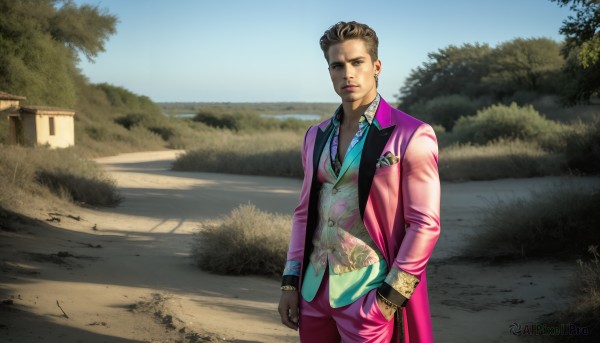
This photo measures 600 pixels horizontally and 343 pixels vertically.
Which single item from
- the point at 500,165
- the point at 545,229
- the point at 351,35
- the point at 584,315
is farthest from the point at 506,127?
the point at 351,35

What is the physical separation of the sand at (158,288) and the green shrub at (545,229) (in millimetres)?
308

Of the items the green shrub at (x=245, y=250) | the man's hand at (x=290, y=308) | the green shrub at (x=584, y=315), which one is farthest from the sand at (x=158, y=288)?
the man's hand at (x=290, y=308)

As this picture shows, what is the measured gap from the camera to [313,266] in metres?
2.70

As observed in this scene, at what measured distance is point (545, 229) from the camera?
28.2ft

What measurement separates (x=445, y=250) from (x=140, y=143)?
25190 millimetres

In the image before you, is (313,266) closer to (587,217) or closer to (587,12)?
(587,217)

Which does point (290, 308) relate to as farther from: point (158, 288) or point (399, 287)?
point (158, 288)

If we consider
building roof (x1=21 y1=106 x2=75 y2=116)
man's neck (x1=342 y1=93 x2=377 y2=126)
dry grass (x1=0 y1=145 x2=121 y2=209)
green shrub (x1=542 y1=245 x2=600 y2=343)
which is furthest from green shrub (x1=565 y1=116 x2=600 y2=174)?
man's neck (x1=342 y1=93 x2=377 y2=126)

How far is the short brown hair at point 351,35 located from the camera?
8.58 feet

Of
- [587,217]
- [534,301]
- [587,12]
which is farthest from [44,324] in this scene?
[587,12]

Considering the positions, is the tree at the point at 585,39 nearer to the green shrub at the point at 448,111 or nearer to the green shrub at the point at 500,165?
the green shrub at the point at 500,165

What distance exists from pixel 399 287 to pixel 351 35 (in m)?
Result: 0.98

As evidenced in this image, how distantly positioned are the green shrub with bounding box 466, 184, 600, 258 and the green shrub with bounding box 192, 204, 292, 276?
274cm

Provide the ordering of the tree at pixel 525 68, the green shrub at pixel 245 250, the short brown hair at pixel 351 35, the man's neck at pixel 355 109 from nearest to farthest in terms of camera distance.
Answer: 1. the short brown hair at pixel 351 35
2. the man's neck at pixel 355 109
3. the green shrub at pixel 245 250
4. the tree at pixel 525 68
